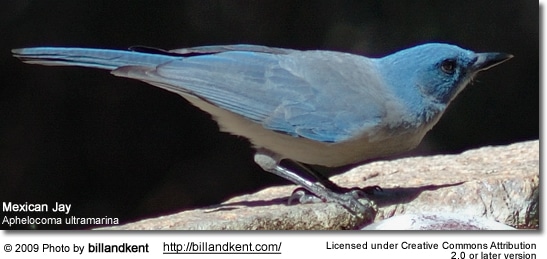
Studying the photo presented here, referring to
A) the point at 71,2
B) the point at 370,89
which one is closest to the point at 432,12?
the point at 370,89

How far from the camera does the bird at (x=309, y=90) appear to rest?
18.6 feet

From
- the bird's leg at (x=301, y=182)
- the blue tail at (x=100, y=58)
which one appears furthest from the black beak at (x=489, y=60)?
the blue tail at (x=100, y=58)

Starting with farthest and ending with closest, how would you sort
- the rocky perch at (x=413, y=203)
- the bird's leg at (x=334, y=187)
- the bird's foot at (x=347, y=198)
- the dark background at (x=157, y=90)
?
the dark background at (x=157, y=90) → the bird's leg at (x=334, y=187) → the bird's foot at (x=347, y=198) → the rocky perch at (x=413, y=203)

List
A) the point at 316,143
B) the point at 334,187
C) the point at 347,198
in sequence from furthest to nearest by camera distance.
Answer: the point at 334,187
the point at 347,198
the point at 316,143

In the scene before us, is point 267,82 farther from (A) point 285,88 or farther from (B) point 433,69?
(B) point 433,69

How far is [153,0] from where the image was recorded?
242 inches

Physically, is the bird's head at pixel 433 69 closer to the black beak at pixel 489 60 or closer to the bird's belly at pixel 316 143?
the black beak at pixel 489 60

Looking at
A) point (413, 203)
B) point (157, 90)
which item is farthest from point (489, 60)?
point (157, 90)

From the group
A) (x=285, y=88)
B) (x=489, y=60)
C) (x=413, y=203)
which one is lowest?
(x=413, y=203)

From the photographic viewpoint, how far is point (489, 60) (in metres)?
5.84

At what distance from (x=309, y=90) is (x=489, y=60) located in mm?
798

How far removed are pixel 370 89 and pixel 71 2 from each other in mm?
1438

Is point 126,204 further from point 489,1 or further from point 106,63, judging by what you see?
point 489,1

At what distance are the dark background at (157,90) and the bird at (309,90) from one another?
0.90ft
